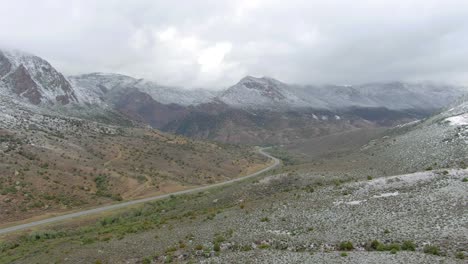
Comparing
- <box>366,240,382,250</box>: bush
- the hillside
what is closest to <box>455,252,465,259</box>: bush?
<box>366,240,382,250</box>: bush

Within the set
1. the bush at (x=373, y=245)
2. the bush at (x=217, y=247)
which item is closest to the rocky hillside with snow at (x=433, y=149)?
the bush at (x=373, y=245)

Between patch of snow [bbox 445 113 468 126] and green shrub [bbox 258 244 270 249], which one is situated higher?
patch of snow [bbox 445 113 468 126]

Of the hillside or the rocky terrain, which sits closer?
the rocky terrain

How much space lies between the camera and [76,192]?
293ft

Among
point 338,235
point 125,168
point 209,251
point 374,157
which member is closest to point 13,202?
point 125,168

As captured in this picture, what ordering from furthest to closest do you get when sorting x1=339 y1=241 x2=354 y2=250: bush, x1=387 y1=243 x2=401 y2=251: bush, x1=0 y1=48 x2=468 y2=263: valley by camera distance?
1. x1=0 y1=48 x2=468 y2=263: valley
2. x1=339 y1=241 x2=354 y2=250: bush
3. x1=387 y1=243 x2=401 y2=251: bush

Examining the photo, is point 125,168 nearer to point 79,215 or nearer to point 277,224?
point 79,215

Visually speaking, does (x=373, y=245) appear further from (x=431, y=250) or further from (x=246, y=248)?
(x=246, y=248)

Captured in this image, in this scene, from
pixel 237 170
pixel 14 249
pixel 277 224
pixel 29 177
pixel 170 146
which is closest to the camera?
pixel 277 224

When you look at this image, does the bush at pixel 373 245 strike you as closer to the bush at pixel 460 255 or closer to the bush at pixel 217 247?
the bush at pixel 460 255

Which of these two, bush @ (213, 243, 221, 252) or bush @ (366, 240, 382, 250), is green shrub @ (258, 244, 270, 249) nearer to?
bush @ (213, 243, 221, 252)

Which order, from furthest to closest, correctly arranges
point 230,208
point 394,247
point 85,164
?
point 85,164
point 230,208
point 394,247

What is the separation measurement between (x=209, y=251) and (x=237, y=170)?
110560 millimetres

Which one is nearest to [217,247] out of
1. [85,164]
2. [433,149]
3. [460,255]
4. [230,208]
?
[230,208]
